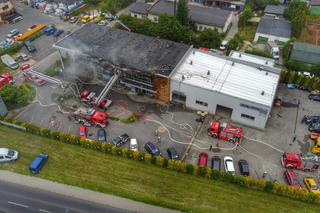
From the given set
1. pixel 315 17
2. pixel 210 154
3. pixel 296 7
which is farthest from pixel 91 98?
pixel 315 17

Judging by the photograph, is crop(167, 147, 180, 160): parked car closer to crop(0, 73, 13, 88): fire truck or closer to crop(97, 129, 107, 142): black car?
crop(97, 129, 107, 142): black car

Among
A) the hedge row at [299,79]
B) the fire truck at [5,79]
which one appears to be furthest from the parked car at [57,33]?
the hedge row at [299,79]

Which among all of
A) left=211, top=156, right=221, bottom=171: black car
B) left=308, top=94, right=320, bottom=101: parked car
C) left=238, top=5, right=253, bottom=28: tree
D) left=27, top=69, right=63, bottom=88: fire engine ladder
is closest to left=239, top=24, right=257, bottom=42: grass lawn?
left=238, top=5, right=253, bottom=28: tree

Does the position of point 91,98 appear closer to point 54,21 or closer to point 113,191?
point 113,191

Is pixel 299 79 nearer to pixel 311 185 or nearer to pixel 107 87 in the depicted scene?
pixel 311 185

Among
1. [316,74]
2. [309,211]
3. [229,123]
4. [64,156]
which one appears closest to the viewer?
[309,211]

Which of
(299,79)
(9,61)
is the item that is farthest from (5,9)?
(299,79)
